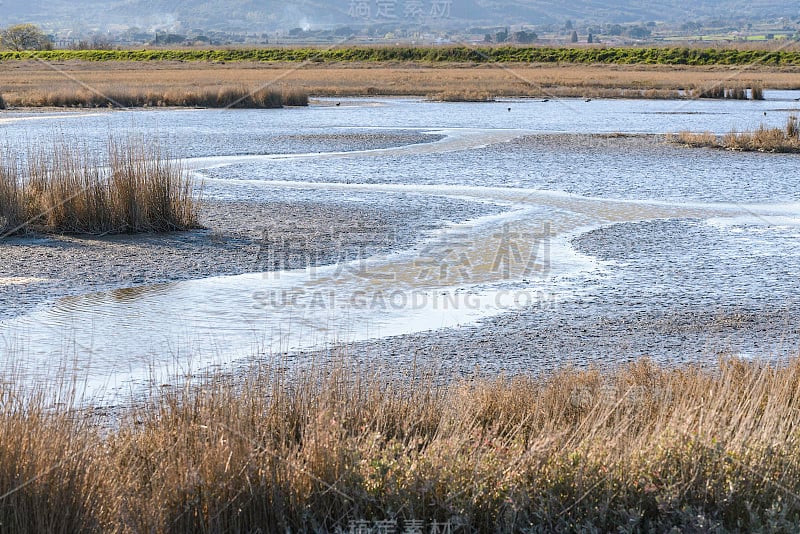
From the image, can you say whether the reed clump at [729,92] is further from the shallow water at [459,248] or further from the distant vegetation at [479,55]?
the distant vegetation at [479,55]

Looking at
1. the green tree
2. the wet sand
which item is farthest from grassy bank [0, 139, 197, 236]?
the green tree

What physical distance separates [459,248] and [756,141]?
1637cm

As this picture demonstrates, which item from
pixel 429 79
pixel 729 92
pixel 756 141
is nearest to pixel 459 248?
pixel 756 141

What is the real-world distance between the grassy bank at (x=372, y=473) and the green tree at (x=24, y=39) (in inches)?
4574

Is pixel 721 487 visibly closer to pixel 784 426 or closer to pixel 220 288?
pixel 784 426

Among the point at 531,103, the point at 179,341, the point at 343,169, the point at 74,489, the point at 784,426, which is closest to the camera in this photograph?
the point at 74,489

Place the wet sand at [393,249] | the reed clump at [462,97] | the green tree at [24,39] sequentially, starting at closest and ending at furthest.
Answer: the wet sand at [393,249] → the reed clump at [462,97] → the green tree at [24,39]

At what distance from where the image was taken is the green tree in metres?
112

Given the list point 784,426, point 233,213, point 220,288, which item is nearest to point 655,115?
point 233,213

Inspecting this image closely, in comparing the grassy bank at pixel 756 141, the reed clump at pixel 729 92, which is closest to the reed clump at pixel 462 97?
the reed clump at pixel 729 92

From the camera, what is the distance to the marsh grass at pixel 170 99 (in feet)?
138

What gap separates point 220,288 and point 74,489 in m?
6.27

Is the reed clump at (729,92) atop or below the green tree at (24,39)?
below

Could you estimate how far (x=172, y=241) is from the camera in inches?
537
